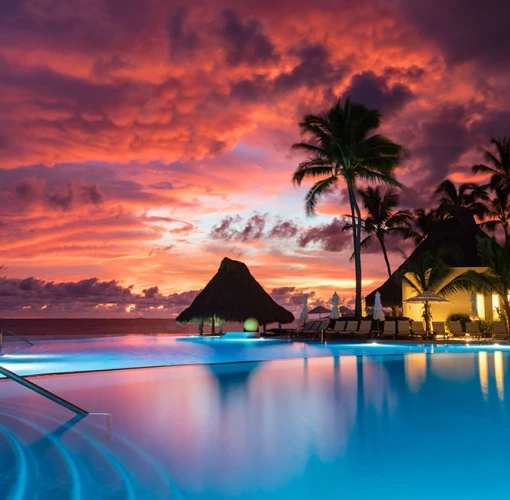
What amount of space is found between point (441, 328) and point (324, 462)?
17.9 metres

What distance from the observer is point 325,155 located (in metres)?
23.6

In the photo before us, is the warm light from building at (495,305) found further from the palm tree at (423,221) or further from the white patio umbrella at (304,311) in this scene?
the palm tree at (423,221)

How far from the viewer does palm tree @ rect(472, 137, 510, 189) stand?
27.7m

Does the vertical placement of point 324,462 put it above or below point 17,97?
below

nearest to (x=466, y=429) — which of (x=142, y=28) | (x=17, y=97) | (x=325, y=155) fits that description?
(x=142, y=28)

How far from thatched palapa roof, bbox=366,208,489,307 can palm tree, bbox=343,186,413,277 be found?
3.18m

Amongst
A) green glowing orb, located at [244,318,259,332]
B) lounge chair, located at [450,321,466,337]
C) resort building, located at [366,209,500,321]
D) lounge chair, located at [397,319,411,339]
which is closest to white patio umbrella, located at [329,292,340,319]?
resort building, located at [366,209,500,321]

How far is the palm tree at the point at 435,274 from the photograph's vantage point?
23.2 meters

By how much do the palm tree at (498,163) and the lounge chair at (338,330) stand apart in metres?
12.5

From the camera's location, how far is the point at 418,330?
20922mm

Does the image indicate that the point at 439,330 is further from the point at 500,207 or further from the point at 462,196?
the point at 462,196

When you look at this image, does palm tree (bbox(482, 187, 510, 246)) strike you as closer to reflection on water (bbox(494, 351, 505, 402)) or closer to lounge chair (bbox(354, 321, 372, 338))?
lounge chair (bbox(354, 321, 372, 338))

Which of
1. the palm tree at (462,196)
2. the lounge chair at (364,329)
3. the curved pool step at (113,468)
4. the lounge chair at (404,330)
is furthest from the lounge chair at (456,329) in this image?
the curved pool step at (113,468)

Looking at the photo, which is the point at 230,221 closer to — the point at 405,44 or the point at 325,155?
the point at 325,155
